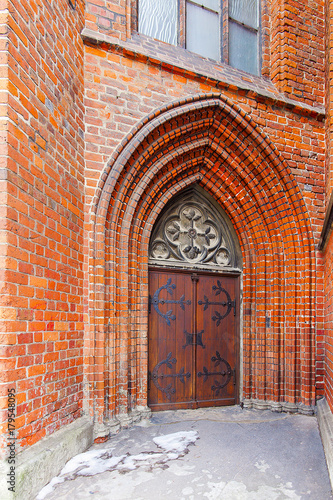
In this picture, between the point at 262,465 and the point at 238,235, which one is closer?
the point at 262,465

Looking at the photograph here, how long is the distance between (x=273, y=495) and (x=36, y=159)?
3147mm

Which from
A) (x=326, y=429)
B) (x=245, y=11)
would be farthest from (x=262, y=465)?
(x=245, y=11)

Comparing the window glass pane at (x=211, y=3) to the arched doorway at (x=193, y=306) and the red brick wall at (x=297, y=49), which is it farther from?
the arched doorway at (x=193, y=306)

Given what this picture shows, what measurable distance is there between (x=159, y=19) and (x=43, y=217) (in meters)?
3.59

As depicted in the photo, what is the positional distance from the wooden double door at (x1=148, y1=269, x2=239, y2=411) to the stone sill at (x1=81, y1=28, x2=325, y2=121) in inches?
99.9

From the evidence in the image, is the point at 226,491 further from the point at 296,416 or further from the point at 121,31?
the point at 121,31

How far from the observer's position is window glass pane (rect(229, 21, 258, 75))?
18.0 feet

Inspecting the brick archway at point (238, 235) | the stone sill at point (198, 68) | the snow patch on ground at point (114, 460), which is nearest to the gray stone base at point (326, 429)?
the brick archway at point (238, 235)

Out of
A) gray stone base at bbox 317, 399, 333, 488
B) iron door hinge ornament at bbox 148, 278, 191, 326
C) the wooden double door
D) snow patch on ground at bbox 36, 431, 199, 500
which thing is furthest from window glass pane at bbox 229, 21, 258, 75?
snow patch on ground at bbox 36, 431, 199, 500

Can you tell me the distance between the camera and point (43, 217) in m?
2.96

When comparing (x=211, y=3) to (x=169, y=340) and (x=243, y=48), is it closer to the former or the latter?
(x=243, y=48)

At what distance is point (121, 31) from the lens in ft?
14.0

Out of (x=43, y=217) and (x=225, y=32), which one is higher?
(x=225, y=32)

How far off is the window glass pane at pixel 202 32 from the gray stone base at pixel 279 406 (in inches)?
193
